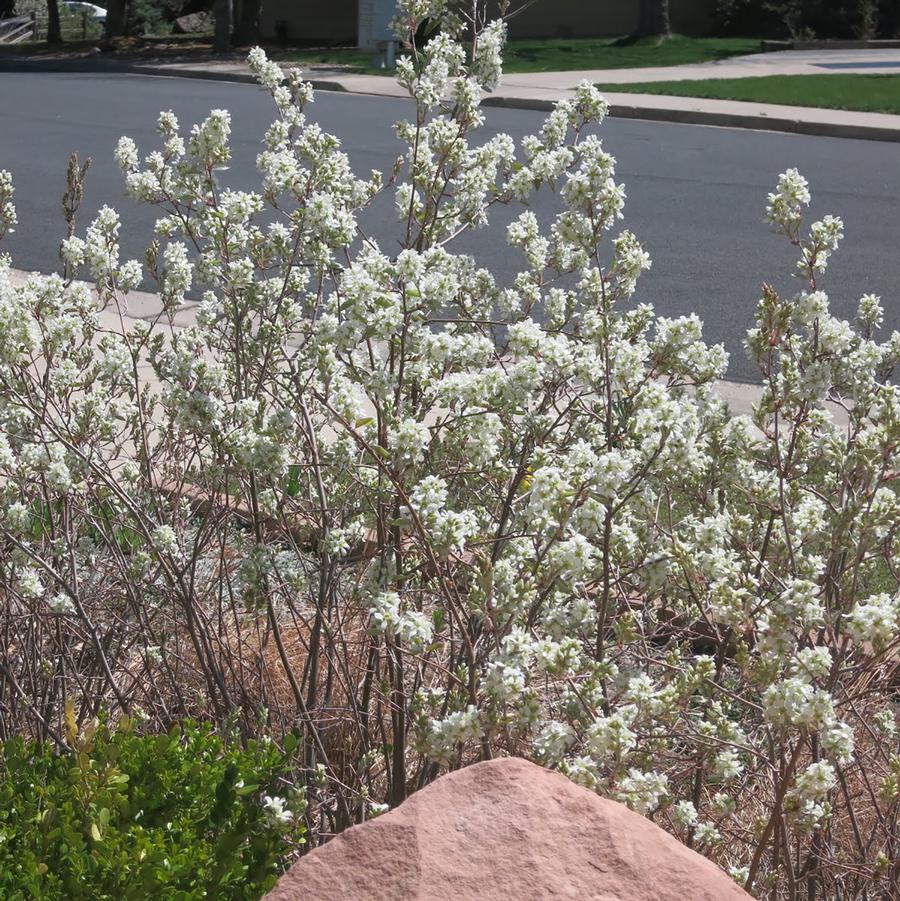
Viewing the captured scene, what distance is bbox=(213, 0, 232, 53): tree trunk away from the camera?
101ft

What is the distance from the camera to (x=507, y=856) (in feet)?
7.41

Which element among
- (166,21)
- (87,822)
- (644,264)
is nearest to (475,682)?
(87,822)

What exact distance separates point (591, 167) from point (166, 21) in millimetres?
43387

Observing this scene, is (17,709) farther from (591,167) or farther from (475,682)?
(591,167)

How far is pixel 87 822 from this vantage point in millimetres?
2418

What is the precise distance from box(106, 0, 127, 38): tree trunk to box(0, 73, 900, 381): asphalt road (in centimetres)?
1400

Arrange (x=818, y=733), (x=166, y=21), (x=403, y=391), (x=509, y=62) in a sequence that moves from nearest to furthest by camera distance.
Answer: (x=818, y=733) → (x=403, y=391) → (x=509, y=62) → (x=166, y=21)

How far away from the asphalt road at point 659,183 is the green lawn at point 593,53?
5.87m

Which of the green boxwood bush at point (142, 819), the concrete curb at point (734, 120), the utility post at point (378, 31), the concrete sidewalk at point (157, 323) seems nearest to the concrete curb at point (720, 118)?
the concrete curb at point (734, 120)

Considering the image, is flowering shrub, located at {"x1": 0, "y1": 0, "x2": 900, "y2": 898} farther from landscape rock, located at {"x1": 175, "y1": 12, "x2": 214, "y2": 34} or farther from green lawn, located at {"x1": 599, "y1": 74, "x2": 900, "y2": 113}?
landscape rock, located at {"x1": 175, "y1": 12, "x2": 214, "y2": 34}

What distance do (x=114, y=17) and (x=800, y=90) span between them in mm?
21048

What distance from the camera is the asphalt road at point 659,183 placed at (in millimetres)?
9906

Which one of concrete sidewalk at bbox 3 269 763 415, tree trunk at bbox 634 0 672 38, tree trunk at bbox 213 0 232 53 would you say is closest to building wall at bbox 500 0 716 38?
tree trunk at bbox 634 0 672 38

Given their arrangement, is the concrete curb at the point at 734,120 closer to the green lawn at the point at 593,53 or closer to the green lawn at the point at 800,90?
the green lawn at the point at 800,90
